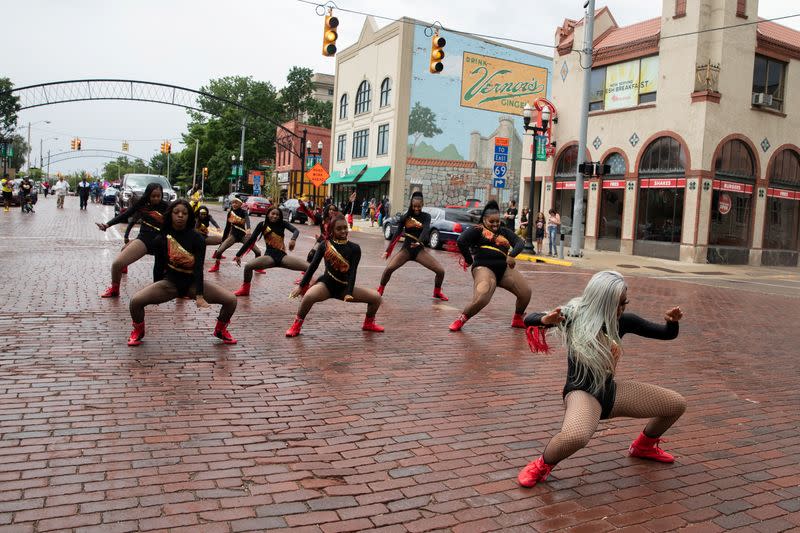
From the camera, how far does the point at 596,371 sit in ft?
13.8

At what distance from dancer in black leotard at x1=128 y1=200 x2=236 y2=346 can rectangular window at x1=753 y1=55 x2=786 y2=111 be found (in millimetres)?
25279

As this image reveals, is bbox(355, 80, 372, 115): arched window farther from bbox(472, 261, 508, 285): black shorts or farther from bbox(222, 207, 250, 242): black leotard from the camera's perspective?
bbox(472, 261, 508, 285): black shorts

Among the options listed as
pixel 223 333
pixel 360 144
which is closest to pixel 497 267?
pixel 223 333

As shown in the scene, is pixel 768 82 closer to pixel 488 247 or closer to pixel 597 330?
pixel 488 247

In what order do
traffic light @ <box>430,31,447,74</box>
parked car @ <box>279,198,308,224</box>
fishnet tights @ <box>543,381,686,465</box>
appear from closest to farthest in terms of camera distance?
fishnet tights @ <box>543,381,686,465</box> < traffic light @ <box>430,31,447,74</box> < parked car @ <box>279,198,308,224</box>

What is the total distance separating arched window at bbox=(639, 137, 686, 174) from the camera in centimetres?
2596

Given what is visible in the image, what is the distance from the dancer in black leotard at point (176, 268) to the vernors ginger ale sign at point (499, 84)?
130ft

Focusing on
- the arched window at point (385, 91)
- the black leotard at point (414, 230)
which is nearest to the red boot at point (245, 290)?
the black leotard at point (414, 230)

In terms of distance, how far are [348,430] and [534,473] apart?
Answer: 140cm

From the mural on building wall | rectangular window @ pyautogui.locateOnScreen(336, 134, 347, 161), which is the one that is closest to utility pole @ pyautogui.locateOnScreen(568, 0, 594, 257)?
the mural on building wall

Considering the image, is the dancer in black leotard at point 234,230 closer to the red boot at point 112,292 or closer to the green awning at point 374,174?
the red boot at point 112,292

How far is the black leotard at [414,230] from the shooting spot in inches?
461

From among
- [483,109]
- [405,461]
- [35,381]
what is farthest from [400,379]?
[483,109]

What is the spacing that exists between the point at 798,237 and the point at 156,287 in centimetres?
2892
